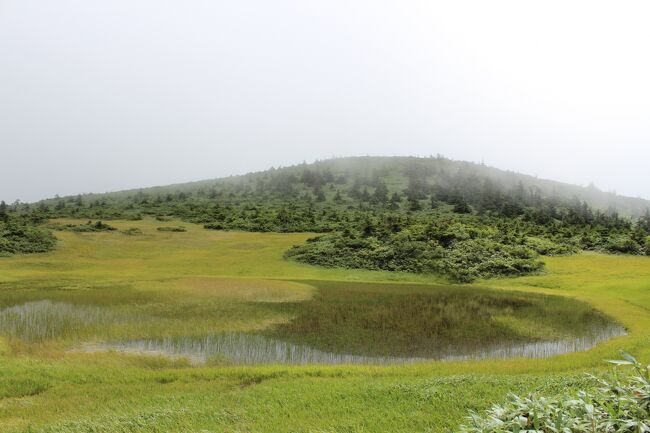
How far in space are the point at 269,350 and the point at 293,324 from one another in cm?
511

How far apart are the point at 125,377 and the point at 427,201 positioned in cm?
11331

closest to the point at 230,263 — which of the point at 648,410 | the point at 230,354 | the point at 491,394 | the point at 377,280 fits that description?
the point at 377,280

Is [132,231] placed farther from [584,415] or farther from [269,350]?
[584,415]

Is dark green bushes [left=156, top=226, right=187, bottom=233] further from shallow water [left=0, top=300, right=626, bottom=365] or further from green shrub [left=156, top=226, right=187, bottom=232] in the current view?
shallow water [left=0, top=300, right=626, bottom=365]

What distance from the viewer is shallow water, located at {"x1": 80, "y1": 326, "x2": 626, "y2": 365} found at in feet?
57.0

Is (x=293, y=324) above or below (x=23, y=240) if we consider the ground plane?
below

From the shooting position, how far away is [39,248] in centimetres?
5372

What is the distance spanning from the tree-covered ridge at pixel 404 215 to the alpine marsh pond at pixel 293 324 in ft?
50.3

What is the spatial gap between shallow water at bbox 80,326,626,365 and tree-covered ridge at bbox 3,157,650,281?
88.3 feet

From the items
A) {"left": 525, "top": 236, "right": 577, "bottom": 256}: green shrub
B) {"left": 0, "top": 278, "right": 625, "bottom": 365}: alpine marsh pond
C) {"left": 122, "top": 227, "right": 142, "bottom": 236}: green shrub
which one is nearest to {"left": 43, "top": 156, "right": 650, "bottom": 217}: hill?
{"left": 122, "top": 227, "right": 142, "bottom": 236}: green shrub

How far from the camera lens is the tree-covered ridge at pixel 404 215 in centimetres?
5128

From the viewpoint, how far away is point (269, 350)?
731 inches

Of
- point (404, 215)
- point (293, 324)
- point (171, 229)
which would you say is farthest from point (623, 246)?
point (171, 229)

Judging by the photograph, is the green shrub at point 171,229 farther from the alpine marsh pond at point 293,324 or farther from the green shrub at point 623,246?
the green shrub at point 623,246
